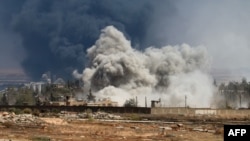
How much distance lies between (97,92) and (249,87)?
59.7 meters

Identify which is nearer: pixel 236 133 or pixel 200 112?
pixel 236 133

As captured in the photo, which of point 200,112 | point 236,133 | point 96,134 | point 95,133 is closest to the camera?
point 236,133

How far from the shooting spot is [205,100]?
148125mm

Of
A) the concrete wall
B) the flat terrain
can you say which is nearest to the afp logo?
the flat terrain

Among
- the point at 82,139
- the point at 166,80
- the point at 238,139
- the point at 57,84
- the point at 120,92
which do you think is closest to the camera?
the point at 238,139

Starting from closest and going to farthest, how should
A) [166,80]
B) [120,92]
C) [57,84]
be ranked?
[120,92] → [166,80] → [57,84]

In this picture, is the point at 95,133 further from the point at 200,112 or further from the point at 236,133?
the point at 200,112

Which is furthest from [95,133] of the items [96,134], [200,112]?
[200,112]

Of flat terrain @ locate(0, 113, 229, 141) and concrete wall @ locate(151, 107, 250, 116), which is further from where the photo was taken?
concrete wall @ locate(151, 107, 250, 116)

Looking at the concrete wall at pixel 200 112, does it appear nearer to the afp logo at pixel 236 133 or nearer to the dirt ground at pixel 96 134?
the dirt ground at pixel 96 134

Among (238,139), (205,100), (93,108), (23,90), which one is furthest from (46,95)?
(238,139)

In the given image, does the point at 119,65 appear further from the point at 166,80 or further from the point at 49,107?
the point at 49,107

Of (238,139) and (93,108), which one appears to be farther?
(93,108)

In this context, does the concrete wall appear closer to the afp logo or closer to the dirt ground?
the dirt ground
